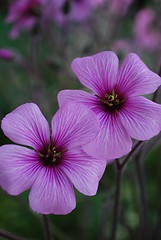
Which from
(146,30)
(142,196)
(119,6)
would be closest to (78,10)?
(119,6)

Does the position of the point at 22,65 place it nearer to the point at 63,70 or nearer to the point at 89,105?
the point at 63,70

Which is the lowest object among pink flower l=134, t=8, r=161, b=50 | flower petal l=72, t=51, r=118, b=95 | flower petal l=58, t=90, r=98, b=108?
pink flower l=134, t=8, r=161, b=50

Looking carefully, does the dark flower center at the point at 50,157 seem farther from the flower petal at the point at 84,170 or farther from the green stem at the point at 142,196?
the green stem at the point at 142,196

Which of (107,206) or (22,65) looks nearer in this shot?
(107,206)

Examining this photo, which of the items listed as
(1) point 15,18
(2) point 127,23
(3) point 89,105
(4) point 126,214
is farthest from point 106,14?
(3) point 89,105

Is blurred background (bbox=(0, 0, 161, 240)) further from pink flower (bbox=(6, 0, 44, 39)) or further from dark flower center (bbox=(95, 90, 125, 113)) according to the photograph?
dark flower center (bbox=(95, 90, 125, 113))

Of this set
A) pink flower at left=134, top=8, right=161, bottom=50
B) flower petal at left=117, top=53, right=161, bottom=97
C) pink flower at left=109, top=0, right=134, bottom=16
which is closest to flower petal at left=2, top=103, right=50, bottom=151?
flower petal at left=117, top=53, right=161, bottom=97
